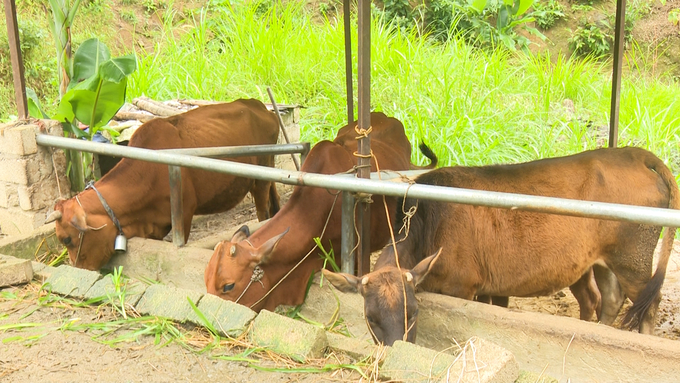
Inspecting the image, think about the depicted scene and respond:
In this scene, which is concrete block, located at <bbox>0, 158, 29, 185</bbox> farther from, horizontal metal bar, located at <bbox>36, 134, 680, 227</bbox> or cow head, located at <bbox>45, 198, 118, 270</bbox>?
horizontal metal bar, located at <bbox>36, 134, 680, 227</bbox>

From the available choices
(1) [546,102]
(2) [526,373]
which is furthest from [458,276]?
(1) [546,102]

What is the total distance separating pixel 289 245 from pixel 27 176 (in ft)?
8.74

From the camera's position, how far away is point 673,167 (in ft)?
28.9

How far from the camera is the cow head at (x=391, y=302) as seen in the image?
3773 mm

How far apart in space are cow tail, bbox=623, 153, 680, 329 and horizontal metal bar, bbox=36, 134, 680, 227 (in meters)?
1.73

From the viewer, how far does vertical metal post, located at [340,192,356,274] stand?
4.43 meters

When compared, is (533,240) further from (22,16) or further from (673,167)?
(22,16)

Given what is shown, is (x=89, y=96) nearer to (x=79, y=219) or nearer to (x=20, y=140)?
(x=20, y=140)

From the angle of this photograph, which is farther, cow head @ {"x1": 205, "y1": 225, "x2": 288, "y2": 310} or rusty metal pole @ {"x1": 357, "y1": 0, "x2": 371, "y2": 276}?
cow head @ {"x1": 205, "y1": 225, "x2": 288, "y2": 310}

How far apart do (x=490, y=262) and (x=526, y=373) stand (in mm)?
1645

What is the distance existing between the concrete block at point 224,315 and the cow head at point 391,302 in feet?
1.83

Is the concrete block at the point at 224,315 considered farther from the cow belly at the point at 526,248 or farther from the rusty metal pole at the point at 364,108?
the cow belly at the point at 526,248

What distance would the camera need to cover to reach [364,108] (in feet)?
13.6

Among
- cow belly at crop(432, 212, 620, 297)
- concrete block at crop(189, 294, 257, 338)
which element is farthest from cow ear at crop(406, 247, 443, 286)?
concrete block at crop(189, 294, 257, 338)
